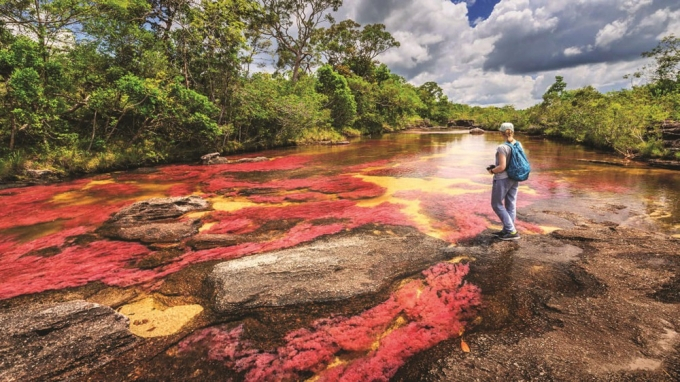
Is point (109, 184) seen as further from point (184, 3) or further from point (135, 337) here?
point (184, 3)

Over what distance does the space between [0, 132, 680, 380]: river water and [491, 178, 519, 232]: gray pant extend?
0.81 meters

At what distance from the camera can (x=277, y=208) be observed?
9336 millimetres

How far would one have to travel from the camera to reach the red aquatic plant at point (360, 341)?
10.3 ft

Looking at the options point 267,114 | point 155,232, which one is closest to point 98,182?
point 155,232

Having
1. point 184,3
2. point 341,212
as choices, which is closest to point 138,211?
point 341,212

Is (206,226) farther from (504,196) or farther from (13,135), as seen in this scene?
(13,135)

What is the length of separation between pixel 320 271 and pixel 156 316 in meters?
2.41

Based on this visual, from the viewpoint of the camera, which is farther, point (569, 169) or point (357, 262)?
point (569, 169)

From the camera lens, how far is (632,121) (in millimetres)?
18750

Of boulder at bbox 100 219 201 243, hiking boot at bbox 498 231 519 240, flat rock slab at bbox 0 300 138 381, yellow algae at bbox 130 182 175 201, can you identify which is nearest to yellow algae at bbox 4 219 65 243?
boulder at bbox 100 219 201 243

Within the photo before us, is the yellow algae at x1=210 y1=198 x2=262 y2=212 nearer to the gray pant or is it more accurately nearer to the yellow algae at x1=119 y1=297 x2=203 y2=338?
the yellow algae at x1=119 y1=297 x2=203 y2=338

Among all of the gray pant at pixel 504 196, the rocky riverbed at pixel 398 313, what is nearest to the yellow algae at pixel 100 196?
the rocky riverbed at pixel 398 313

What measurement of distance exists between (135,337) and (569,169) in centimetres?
1872

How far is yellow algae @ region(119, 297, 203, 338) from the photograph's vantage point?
3.84 meters
